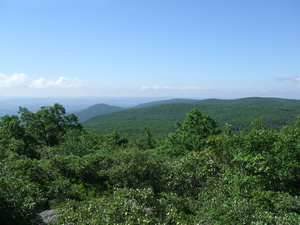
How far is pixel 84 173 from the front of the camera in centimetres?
1390

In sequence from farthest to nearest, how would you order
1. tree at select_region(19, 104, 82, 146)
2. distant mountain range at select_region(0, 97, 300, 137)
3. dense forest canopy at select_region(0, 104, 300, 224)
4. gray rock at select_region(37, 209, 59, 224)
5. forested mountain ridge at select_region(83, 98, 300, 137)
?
forested mountain ridge at select_region(83, 98, 300, 137) < distant mountain range at select_region(0, 97, 300, 137) < tree at select_region(19, 104, 82, 146) < gray rock at select_region(37, 209, 59, 224) < dense forest canopy at select_region(0, 104, 300, 224)

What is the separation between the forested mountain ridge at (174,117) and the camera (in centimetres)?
9793

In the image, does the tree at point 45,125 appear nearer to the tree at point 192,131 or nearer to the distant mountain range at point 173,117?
the tree at point 192,131

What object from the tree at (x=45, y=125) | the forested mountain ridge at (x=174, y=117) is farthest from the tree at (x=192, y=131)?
the forested mountain ridge at (x=174, y=117)

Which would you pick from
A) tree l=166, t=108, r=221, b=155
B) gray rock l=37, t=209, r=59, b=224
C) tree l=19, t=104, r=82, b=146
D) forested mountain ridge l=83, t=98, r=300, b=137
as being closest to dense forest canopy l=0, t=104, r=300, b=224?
gray rock l=37, t=209, r=59, b=224

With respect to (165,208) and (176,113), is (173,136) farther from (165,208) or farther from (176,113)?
(176,113)

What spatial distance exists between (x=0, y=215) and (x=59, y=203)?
3.72m

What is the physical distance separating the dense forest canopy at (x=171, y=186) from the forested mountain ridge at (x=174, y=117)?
71.3 meters

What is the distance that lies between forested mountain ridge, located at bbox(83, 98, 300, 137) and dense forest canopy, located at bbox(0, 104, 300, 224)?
7126 cm

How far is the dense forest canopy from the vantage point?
6.62 m

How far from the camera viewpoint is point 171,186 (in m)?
11.9

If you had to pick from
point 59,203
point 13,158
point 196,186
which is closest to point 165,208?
point 196,186

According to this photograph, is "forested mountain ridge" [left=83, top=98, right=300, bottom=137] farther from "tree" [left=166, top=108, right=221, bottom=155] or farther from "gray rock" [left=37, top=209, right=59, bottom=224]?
"gray rock" [left=37, top=209, right=59, bottom=224]

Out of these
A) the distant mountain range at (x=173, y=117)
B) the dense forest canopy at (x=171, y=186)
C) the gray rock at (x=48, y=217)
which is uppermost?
the dense forest canopy at (x=171, y=186)
